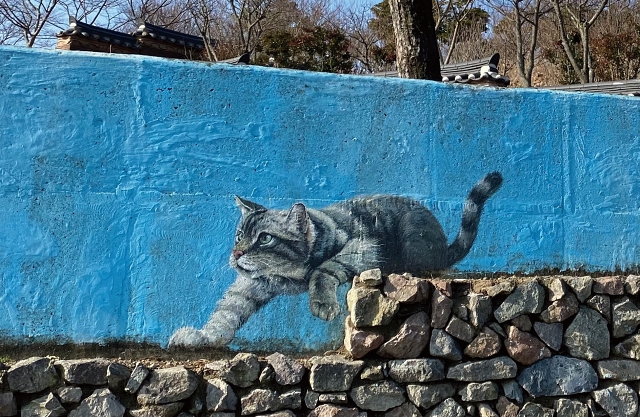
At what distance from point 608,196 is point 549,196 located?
51 cm

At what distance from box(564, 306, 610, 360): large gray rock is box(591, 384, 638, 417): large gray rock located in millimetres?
226

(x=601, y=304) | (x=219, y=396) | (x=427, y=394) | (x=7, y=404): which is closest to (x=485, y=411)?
(x=427, y=394)

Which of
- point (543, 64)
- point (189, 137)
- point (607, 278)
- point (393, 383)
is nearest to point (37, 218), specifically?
point (189, 137)

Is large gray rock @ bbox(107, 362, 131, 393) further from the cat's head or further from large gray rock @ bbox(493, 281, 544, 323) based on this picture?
large gray rock @ bbox(493, 281, 544, 323)

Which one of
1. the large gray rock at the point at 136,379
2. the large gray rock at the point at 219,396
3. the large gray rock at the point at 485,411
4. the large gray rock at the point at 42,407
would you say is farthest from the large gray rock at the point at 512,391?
the large gray rock at the point at 42,407

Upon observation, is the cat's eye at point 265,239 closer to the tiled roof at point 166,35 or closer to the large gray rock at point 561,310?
the large gray rock at point 561,310

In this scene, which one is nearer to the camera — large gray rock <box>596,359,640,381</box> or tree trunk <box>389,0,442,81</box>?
large gray rock <box>596,359,640,381</box>

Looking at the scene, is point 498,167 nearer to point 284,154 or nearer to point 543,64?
point 284,154

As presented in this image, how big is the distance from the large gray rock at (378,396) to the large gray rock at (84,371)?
1.48m

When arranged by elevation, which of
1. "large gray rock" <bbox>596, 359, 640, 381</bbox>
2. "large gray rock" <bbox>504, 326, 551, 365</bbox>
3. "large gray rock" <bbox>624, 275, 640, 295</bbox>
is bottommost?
"large gray rock" <bbox>596, 359, 640, 381</bbox>

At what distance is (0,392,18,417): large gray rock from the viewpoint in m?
3.91

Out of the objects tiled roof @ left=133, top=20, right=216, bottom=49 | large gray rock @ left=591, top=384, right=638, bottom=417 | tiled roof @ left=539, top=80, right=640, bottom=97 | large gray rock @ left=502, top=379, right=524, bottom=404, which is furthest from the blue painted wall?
tiled roof @ left=133, top=20, right=216, bottom=49

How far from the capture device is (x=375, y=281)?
4.56 metres

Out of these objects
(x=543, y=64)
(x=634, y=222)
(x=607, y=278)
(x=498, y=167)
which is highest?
(x=543, y=64)
